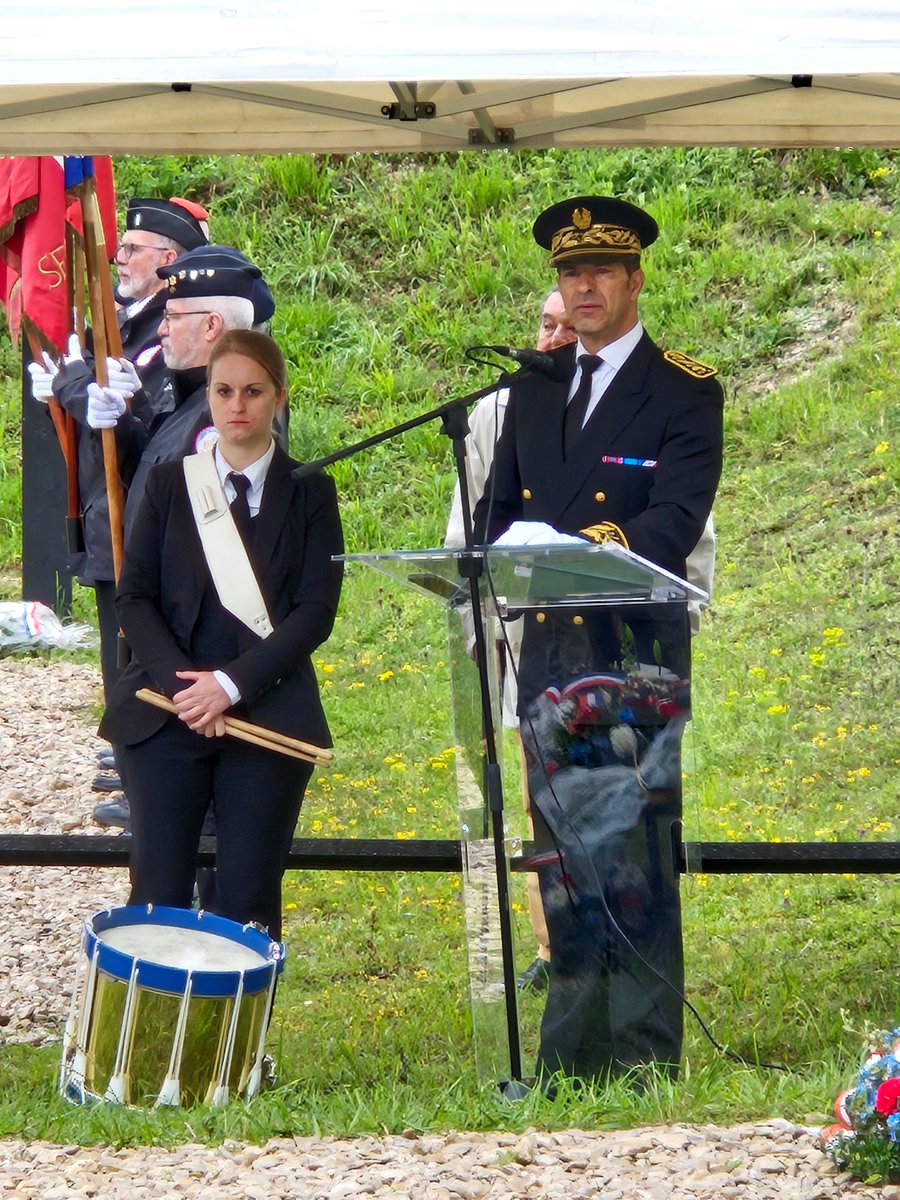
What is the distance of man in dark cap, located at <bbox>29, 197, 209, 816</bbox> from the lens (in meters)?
6.22

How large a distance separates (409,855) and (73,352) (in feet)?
6.67

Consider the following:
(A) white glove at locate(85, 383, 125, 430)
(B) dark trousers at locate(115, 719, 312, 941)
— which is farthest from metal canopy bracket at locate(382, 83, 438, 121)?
(B) dark trousers at locate(115, 719, 312, 941)

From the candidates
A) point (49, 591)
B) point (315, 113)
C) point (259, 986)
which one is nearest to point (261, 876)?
point (259, 986)

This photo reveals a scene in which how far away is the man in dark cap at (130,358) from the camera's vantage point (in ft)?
20.4

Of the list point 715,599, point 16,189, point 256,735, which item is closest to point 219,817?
point 256,735

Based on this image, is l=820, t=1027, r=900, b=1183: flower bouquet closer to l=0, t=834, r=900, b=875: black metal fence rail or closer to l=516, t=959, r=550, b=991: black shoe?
l=516, t=959, r=550, b=991: black shoe

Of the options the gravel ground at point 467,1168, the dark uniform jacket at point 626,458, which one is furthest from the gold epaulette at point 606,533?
the gravel ground at point 467,1168

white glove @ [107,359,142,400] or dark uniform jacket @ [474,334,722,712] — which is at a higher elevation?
white glove @ [107,359,142,400]

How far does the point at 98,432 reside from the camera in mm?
5977

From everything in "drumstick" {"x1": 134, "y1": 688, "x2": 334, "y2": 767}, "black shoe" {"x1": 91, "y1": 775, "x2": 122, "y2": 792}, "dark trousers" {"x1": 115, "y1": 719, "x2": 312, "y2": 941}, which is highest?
"drumstick" {"x1": 134, "y1": 688, "x2": 334, "y2": 767}

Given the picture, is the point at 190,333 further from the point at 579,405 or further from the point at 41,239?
the point at 579,405

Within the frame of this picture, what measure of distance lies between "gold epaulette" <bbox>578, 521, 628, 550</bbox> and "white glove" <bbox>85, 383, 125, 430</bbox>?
70.1 inches

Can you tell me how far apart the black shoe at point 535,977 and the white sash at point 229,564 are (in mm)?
1098

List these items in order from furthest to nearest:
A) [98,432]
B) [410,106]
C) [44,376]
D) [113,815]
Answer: [113,815] < [44,376] < [98,432] < [410,106]
